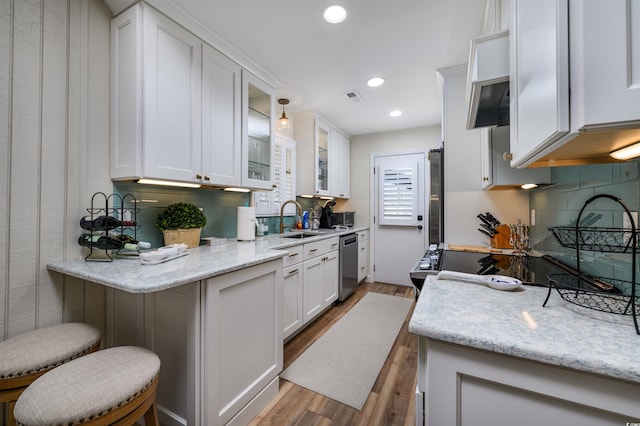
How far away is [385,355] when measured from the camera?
83.4 inches

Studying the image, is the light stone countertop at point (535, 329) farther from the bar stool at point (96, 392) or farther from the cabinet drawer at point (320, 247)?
the cabinet drawer at point (320, 247)

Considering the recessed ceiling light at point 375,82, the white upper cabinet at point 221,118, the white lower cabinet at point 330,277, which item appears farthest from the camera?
the white lower cabinet at point 330,277

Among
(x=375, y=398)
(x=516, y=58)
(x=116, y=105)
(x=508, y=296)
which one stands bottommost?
(x=375, y=398)

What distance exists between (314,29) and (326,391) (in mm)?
2468

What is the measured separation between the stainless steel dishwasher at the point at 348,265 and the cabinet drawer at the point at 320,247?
17 cm

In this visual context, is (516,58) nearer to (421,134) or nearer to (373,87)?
(373,87)

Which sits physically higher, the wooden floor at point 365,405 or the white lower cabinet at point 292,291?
the white lower cabinet at point 292,291

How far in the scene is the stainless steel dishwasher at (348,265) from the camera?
322 cm

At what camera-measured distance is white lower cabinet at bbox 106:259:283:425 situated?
3.92 ft

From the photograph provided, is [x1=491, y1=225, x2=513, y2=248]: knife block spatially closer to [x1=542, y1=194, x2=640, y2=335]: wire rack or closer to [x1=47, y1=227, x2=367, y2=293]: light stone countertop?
[x1=542, y1=194, x2=640, y2=335]: wire rack

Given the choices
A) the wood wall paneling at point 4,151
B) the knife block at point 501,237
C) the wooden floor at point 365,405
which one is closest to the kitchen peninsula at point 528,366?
the wooden floor at point 365,405

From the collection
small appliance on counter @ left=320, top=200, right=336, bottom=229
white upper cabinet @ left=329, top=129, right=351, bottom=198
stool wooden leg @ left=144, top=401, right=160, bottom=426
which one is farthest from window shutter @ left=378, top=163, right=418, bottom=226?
stool wooden leg @ left=144, top=401, right=160, bottom=426

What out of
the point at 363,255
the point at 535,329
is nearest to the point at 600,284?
the point at 535,329

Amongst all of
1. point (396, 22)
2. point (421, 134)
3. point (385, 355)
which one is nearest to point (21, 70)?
point (396, 22)
